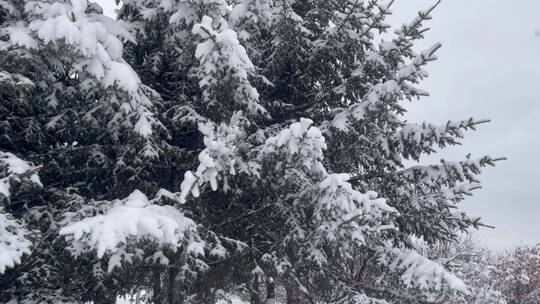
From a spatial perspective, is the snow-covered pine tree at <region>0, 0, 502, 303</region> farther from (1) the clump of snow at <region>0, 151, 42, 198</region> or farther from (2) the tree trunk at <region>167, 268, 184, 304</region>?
(1) the clump of snow at <region>0, 151, 42, 198</region>

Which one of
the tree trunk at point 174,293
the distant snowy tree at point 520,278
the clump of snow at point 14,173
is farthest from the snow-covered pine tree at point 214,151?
the distant snowy tree at point 520,278

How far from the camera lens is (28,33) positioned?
543 centimetres

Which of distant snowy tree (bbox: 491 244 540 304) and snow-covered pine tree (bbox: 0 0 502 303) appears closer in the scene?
snow-covered pine tree (bbox: 0 0 502 303)

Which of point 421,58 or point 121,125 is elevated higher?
point 421,58

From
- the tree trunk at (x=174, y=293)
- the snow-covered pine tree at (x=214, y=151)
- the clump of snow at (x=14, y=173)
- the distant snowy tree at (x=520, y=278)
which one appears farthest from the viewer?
the distant snowy tree at (x=520, y=278)

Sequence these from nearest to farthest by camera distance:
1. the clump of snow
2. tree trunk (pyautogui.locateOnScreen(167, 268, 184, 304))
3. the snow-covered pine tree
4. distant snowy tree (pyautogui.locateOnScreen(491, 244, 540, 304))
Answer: the clump of snow → the snow-covered pine tree → tree trunk (pyautogui.locateOnScreen(167, 268, 184, 304)) → distant snowy tree (pyautogui.locateOnScreen(491, 244, 540, 304))

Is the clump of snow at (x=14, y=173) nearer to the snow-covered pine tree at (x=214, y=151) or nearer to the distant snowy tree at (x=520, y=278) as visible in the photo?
the snow-covered pine tree at (x=214, y=151)

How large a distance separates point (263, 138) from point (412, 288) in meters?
3.37

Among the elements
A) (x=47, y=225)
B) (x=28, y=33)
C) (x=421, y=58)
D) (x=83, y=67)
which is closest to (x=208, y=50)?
(x=83, y=67)

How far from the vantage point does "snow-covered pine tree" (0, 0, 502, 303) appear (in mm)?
5520

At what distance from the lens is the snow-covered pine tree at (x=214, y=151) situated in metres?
5.52

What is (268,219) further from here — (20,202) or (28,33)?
(28,33)

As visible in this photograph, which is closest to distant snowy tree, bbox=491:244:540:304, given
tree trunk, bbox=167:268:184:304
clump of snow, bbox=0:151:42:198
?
tree trunk, bbox=167:268:184:304

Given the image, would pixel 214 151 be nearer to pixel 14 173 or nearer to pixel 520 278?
pixel 14 173
